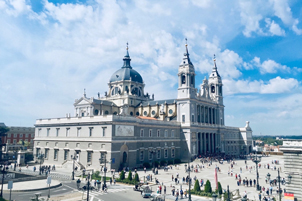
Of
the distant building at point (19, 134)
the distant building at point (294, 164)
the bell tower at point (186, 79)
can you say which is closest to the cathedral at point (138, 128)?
the bell tower at point (186, 79)

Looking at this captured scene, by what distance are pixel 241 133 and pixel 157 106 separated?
42.8 metres

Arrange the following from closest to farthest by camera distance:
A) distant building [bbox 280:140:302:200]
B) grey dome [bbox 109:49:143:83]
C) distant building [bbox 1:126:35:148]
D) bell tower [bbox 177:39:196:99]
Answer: distant building [bbox 280:140:302:200] → bell tower [bbox 177:39:196:99] → distant building [bbox 1:126:35:148] → grey dome [bbox 109:49:143:83]

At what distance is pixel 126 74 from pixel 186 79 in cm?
2145

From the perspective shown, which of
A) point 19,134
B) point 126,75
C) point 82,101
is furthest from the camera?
point 19,134

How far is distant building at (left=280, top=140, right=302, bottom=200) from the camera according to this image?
29.1 meters

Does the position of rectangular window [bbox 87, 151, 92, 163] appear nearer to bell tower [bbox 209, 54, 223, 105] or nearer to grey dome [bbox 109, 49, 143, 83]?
grey dome [bbox 109, 49, 143, 83]

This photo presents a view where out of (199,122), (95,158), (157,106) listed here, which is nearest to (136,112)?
(157,106)

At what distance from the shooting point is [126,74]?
85125mm

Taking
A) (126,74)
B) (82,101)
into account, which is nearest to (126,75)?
(126,74)

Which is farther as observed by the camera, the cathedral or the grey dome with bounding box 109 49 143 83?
the grey dome with bounding box 109 49 143 83

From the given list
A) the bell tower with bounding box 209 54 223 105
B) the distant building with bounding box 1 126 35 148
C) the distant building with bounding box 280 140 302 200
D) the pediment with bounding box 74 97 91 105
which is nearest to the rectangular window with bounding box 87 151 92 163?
the pediment with bounding box 74 97 91 105

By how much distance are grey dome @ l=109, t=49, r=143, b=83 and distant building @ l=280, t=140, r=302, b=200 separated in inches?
2360

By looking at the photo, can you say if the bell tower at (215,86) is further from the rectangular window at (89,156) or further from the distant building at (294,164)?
the distant building at (294,164)

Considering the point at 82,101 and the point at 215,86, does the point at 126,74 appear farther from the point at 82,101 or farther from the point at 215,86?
the point at 215,86
